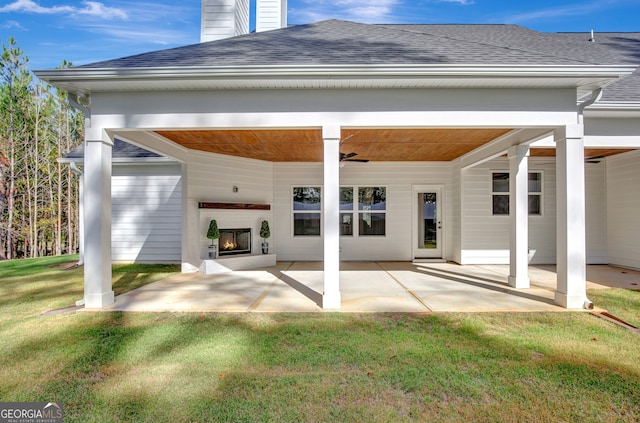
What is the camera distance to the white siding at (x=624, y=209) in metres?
6.96

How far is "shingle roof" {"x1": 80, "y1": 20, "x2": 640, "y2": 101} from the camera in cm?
397

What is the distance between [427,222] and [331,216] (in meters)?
5.39

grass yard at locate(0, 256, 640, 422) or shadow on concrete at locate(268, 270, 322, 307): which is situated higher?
shadow on concrete at locate(268, 270, 322, 307)

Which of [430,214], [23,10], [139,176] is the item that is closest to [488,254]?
[430,214]

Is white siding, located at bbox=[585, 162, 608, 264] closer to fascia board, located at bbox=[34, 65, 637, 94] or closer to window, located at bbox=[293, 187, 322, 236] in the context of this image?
fascia board, located at bbox=[34, 65, 637, 94]

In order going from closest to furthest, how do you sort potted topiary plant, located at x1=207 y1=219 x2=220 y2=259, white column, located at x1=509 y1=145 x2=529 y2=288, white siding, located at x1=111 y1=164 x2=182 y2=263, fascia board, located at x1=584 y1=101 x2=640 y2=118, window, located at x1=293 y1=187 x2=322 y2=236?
fascia board, located at x1=584 y1=101 x2=640 y2=118 → white column, located at x1=509 y1=145 x2=529 y2=288 → potted topiary plant, located at x1=207 y1=219 x2=220 y2=259 → white siding, located at x1=111 y1=164 x2=182 y2=263 → window, located at x1=293 y1=187 x2=322 y2=236

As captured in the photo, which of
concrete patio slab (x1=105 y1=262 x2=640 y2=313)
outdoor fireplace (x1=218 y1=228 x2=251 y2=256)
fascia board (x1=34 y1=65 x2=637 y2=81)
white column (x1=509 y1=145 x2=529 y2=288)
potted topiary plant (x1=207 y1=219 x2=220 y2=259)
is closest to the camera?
fascia board (x1=34 y1=65 x2=637 y2=81)

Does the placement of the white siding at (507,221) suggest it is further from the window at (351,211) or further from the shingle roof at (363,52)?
the shingle roof at (363,52)

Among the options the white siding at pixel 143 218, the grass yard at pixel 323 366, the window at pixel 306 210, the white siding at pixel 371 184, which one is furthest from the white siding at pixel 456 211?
the white siding at pixel 143 218

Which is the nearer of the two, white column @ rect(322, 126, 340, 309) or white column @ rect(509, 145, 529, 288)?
white column @ rect(322, 126, 340, 309)

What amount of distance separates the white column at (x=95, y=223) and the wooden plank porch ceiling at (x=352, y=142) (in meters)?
1.29

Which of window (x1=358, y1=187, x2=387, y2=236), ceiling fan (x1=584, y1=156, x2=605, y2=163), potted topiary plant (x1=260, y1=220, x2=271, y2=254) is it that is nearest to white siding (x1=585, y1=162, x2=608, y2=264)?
ceiling fan (x1=584, y1=156, x2=605, y2=163)

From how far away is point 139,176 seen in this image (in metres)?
8.12

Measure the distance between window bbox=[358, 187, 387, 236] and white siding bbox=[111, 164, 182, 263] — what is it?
16.3 feet
